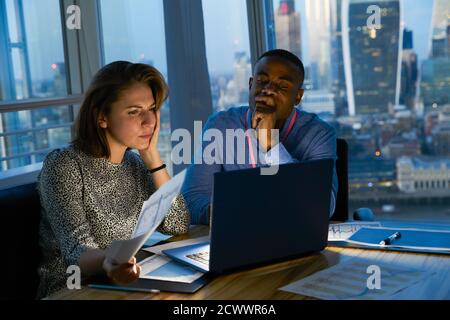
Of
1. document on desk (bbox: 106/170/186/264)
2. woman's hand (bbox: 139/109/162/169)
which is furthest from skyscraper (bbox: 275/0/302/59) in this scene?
document on desk (bbox: 106/170/186/264)

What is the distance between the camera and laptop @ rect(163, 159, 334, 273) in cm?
145

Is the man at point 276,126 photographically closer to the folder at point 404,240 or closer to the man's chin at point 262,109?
the man's chin at point 262,109

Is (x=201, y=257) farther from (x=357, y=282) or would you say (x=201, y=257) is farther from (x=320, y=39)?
(x=320, y=39)

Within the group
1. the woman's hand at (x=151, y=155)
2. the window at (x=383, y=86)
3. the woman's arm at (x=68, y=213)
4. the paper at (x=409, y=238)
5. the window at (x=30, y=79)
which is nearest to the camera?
the woman's arm at (x=68, y=213)

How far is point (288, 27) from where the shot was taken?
11.5 ft

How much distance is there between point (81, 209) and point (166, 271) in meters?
0.35

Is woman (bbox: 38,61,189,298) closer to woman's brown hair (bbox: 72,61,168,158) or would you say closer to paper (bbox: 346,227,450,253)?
woman's brown hair (bbox: 72,61,168,158)

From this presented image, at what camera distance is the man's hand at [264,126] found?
2.36 m

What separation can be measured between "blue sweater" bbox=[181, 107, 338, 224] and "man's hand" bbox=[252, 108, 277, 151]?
5 centimetres

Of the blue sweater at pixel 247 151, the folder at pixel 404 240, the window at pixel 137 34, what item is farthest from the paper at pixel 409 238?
the window at pixel 137 34

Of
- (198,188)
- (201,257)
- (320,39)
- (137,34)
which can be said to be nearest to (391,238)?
(201,257)

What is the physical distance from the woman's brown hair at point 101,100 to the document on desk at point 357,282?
80 centimetres

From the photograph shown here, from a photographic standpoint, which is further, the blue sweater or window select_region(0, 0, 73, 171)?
window select_region(0, 0, 73, 171)

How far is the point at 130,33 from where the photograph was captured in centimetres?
348
